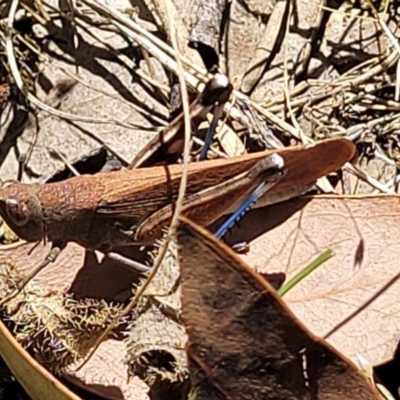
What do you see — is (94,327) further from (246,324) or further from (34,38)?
(34,38)

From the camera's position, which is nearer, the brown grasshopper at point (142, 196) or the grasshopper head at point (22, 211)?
the brown grasshopper at point (142, 196)

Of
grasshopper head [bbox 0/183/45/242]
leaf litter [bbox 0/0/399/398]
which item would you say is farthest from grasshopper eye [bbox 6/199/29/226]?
leaf litter [bbox 0/0/399/398]

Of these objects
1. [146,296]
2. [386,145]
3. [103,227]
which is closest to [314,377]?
[146,296]

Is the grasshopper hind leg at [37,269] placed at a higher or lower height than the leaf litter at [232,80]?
lower

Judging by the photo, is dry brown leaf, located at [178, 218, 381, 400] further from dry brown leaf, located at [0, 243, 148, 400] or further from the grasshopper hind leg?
the grasshopper hind leg

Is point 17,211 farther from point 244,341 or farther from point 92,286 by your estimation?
point 244,341

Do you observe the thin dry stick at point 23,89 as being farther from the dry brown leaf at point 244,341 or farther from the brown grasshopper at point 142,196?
the dry brown leaf at point 244,341

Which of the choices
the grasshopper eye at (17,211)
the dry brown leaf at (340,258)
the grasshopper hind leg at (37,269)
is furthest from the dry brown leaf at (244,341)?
the grasshopper eye at (17,211)

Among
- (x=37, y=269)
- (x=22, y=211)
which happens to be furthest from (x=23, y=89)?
(x=37, y=269)
